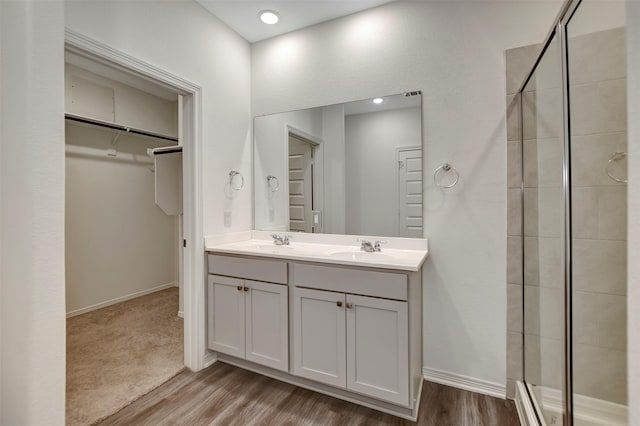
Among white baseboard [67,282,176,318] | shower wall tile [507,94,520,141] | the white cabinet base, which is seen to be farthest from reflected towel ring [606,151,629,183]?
white baseboard [67,282,176,318]

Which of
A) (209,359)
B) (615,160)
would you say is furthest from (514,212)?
(209,359)

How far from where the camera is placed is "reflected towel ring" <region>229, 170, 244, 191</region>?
2486 mm

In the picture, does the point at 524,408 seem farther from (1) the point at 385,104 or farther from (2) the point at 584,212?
(1) the point at 385,104

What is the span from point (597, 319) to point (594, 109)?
0.90 meters

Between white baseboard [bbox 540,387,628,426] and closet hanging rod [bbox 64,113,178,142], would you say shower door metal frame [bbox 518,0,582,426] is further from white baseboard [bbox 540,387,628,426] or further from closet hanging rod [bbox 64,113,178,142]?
closet hanging rod [bbox 64,113,178,142]

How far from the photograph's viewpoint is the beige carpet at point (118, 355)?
1.81 metres

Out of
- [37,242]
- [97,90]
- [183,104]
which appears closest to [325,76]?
[183,104]

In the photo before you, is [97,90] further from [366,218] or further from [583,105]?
[583,105]

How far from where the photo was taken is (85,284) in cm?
322

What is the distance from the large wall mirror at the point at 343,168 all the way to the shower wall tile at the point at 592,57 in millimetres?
902

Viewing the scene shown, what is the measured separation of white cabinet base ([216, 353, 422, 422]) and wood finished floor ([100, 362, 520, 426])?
0.08ft

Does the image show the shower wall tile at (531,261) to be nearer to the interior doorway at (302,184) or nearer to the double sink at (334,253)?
the double sink at (334,253)

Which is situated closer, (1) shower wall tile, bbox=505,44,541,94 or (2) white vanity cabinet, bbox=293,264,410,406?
(2) white vanity cabinet, bbox=293,264,410,406

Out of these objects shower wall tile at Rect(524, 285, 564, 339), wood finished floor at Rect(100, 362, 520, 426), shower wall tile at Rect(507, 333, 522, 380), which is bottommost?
wood finished floor at Rect(100, 362, 520, 426)
